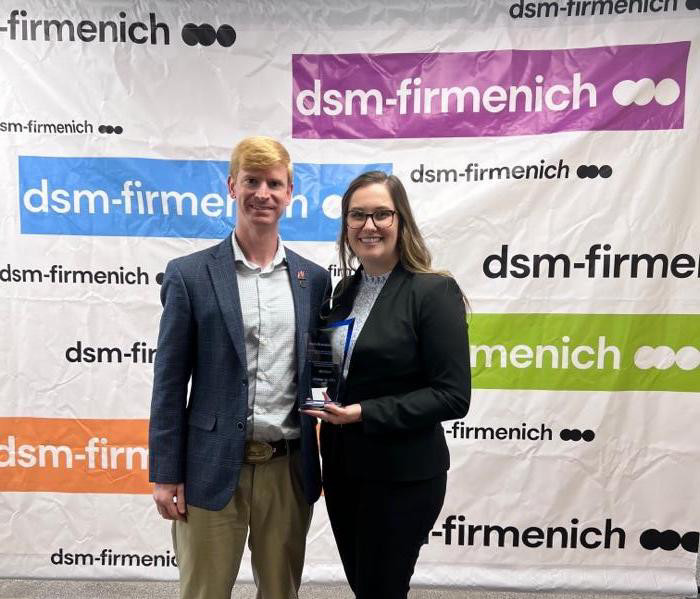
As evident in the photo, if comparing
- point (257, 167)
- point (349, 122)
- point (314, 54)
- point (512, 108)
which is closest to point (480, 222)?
point (512, 108)

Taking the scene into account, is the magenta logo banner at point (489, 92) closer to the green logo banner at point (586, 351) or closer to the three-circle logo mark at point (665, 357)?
the green logo banner at point (586, 351)

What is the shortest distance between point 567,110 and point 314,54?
1.06 m

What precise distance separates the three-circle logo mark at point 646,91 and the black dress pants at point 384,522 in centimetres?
169

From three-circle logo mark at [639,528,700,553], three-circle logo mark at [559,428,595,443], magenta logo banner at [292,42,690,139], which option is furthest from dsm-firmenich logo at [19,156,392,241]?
three-circle logo mark at [639,528,700,553]

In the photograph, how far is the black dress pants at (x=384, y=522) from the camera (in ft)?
4.38

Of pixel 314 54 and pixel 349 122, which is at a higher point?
pixel 314 54

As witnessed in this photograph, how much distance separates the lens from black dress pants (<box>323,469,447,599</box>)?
4.38ft

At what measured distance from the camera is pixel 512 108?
216 centimetres

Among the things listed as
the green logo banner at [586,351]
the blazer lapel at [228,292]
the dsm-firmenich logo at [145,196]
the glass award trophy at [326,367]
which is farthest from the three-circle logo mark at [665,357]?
the blazer lapel at [228,292]

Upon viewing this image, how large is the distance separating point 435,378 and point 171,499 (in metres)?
0.76

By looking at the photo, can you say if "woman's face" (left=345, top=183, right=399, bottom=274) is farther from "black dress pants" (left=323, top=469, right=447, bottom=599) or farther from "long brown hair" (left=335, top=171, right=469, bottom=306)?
"black dress pants" (left=323, top=469, right=447, bottom=599)

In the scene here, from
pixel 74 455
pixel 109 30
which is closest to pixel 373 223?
pixel 109 30

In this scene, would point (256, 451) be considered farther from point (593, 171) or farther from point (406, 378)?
point (593, 171)

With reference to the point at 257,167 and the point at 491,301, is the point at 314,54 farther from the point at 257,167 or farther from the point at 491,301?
the point at 491,301
